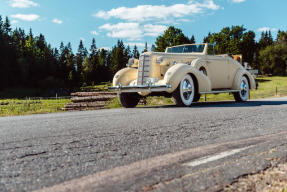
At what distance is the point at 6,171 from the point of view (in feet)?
6.55

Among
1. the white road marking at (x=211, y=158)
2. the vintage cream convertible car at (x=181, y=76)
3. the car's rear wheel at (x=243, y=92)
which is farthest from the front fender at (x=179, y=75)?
the white road marking at (x=211, y=158)

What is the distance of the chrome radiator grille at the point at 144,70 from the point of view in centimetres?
870

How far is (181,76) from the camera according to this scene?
7.90 metres

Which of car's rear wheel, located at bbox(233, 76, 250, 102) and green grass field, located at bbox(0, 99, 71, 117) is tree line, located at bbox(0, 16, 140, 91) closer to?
green grass field, located at bbox(0, 99, 71, 117)

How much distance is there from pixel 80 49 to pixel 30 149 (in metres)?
131

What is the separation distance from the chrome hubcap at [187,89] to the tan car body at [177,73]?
0.30 meters

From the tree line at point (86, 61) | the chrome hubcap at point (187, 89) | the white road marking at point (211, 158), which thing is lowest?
the white road marking at point (211, 158)

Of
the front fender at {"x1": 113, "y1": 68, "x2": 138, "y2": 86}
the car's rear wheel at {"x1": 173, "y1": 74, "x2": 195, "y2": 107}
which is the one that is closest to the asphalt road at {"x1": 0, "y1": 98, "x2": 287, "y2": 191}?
the car's rear wheel at {"x1": 173, "y1": 74, "x2": 195, "y2": 107}

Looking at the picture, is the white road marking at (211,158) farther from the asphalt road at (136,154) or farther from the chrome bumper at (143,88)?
the chrome bumper at (143,88)

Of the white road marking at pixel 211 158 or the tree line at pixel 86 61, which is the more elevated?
the tree line at pixel 86 61

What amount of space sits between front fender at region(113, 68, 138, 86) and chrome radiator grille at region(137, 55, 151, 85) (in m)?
0.48

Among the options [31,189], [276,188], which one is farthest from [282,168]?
[31,189]

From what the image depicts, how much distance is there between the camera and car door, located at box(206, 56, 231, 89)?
9543 mm

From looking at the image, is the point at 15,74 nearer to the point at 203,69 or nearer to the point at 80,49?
the point at 203,69
